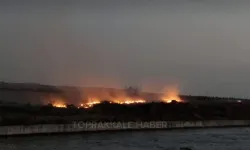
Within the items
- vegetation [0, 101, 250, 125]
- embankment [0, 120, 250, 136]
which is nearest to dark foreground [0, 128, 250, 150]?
embankment [0, 120, 250, 136]

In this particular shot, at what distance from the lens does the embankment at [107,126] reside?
231 ft

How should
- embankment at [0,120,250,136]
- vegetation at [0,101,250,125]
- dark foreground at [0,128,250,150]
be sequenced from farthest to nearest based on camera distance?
vegetation at [0,101,250,125], embankment at [0,120,250,136], dark foreground at [0,128,250,150]

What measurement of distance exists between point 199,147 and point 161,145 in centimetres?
527

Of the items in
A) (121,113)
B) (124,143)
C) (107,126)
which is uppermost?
(121,113)

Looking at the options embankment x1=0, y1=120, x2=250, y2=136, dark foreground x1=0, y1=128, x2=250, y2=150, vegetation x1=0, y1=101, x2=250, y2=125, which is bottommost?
dark foreground x1=0, y1=128, x2=250, y2=150

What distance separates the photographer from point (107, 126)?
8394cm

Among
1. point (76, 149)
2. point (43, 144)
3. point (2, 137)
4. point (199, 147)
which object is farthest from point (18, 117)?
point (199, 147)

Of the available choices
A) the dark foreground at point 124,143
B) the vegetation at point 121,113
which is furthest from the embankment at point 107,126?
the vegetation at point 121,113

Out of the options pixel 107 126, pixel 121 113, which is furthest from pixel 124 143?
pixel 121 113

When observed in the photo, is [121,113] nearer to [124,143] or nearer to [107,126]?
[107,126]

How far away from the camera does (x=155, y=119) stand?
97188 mm

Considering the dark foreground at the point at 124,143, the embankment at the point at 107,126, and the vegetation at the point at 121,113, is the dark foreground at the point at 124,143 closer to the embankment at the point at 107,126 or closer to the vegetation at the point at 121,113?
the embankment at the point at 107,126

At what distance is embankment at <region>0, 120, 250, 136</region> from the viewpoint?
7038cm

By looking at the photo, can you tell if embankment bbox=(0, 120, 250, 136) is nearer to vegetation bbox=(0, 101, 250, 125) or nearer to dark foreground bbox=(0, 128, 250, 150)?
dark foreground bbox=(0, 128, 250, 150)
